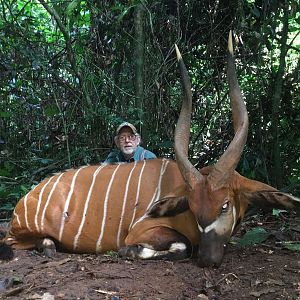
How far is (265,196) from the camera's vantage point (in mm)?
3301

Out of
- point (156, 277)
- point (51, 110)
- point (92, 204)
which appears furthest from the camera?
point (51, 110)

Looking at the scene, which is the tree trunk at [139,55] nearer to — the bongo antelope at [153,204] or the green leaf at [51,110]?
the green leaf at [51,110]

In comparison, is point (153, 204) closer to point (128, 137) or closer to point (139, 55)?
point (128, 137)

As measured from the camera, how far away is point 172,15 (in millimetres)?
5309

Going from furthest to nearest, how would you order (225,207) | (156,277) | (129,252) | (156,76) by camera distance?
(156,76) < (129,252) < (225,207) < (156,277)

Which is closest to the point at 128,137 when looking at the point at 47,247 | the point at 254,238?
the point at 47,247

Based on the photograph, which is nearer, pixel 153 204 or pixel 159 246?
pixel 159 246

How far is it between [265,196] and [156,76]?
90.3 inches

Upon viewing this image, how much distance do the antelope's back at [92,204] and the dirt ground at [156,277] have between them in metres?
0.29

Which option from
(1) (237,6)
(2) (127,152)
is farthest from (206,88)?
(2) (127,152)

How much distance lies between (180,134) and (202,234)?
79 centimetres

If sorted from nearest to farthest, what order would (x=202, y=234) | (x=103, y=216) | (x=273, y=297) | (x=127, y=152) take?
(x=273, y=297) < (x=202, y=234) < (x=103, y=216) < (x=127, y=152)

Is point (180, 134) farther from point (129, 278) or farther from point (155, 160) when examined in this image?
point (129, 278)

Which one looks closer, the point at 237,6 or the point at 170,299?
the point at 170,299
